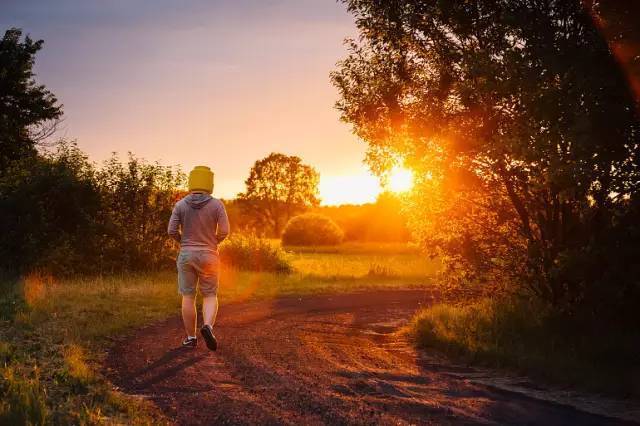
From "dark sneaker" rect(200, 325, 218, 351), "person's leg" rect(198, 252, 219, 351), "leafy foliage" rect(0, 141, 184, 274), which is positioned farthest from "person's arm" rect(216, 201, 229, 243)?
"leafy foliage" rect(0, 141, 184, 274)

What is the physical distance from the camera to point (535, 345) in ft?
32.7

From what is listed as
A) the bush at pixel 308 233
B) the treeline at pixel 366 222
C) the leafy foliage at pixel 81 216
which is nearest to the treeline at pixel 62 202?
the leafy foliage at pixel 81 216

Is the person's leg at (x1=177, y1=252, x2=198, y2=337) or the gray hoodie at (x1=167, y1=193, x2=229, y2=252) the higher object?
the gray hoodie at (x1=167, y1=193, x2=229, y2=252)

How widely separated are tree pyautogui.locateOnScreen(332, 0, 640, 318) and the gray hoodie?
4.44 metres

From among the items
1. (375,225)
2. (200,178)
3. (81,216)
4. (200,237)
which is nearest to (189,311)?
(200,237)

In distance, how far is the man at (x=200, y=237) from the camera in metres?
9.47

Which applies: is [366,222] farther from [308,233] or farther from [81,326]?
[81,326]

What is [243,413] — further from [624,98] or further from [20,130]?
[20,130]

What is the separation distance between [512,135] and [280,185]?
73728 mm

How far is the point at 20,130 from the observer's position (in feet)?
95.8

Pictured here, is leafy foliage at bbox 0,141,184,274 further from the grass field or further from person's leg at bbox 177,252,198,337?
person's leg at bbox 177,252,198,337

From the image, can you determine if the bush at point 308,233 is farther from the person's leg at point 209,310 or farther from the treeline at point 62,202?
the person's leg at point 209,310

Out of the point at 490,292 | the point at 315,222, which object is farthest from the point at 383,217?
the point at 490,292

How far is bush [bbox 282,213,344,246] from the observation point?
64188mm
